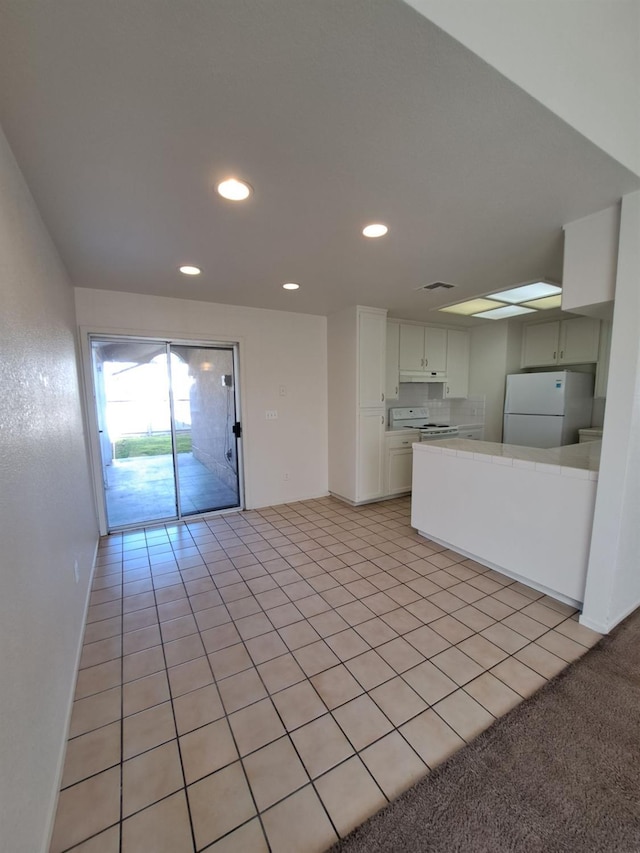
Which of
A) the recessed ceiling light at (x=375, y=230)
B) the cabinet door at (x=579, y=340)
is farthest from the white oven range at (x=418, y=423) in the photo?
the recessed ceiling light at (x=375, y=230)

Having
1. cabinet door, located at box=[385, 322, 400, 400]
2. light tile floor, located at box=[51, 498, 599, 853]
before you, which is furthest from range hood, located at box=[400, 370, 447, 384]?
light tile floor, located at box=[51, 498, 599, 853]

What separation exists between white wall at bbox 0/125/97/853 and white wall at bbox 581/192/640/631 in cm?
265

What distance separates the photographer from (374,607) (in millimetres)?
2223

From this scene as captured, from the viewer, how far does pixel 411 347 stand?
15.4 feet

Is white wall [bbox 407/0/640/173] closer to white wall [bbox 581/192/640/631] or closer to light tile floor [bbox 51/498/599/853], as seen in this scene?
white wall [bbox 581/192/640/631]

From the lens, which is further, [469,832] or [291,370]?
[291,370]

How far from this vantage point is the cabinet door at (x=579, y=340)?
4.10 metres

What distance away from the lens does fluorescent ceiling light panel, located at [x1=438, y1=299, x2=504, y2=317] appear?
3586 millimetres

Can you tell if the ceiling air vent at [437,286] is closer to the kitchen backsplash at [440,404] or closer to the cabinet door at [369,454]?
the cabinet door at [369,454]

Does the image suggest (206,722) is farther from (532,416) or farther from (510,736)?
(532,416)

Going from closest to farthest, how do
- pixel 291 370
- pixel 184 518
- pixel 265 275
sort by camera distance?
pixel 265 275 < pixel 184 518 < pixel 291 370

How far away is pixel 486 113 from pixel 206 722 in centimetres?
263

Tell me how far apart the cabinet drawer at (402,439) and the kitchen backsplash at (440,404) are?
59 cm

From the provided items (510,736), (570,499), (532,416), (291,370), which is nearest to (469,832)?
(510,736)
